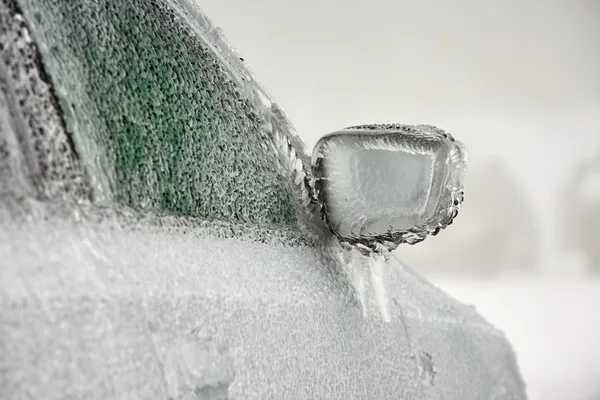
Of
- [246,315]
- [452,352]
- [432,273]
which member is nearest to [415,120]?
[432,273]

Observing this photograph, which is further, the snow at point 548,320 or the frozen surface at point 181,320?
the snow at point 548,320

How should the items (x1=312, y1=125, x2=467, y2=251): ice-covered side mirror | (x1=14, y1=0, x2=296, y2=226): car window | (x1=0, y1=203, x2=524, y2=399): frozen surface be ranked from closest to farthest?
(x1=0, y1=203, x2=524, y2=399): frozen surface
(x1=14, y1=0, x2=296, y2=226): car window
(x1=312, y1=125, x2=467, y2=251): ice-covered side mirror

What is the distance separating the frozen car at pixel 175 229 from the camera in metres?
0.53

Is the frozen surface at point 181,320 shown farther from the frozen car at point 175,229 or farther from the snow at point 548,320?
the snow at point 548,320

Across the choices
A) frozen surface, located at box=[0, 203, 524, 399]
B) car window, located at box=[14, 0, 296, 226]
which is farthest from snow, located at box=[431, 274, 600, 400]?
car window, located at box=[14, 0, 296, 226]

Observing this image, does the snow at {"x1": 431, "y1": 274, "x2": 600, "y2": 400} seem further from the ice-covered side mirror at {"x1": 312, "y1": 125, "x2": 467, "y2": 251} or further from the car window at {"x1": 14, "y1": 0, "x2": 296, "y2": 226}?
the car window at {"x1": 14, "y1": 0, "x2": 296, "y2": 226}

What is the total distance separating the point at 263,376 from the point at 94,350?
0.21m

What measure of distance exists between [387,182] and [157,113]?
1.00 feet

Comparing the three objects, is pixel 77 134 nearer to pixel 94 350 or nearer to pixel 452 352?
pixel 94 350

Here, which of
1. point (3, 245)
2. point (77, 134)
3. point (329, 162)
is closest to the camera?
point (3, 245)

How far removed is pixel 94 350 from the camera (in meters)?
0.53

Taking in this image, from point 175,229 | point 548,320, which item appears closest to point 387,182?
point 175,229

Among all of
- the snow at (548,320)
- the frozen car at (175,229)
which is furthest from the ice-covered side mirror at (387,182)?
the snow at (548,320)

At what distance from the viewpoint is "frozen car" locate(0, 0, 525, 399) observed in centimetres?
53
